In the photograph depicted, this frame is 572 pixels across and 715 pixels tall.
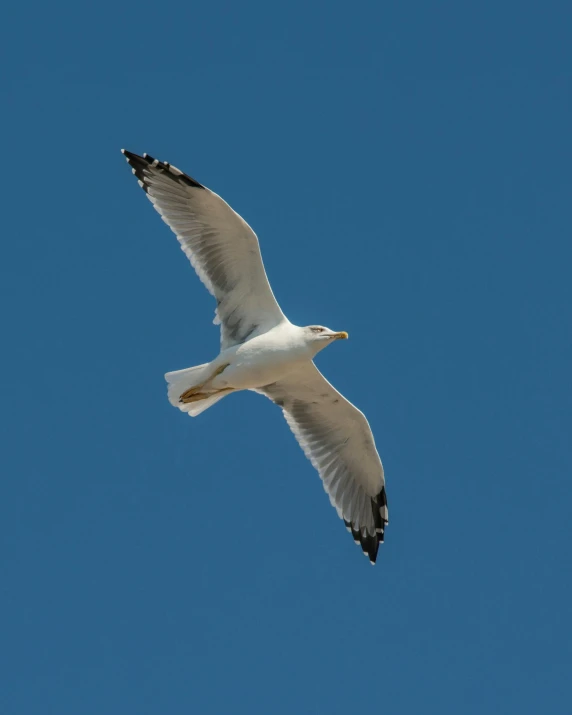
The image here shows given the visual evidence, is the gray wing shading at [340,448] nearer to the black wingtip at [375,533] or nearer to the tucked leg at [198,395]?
the black wingtip at [375,533]

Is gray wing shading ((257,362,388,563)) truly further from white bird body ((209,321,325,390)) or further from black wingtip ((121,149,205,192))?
black wingtip ((121,149,205,192))

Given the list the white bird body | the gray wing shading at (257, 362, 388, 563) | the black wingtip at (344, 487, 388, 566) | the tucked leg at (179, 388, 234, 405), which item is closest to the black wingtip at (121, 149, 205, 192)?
the white bird body

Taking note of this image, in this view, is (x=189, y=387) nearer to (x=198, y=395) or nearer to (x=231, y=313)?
(x=198, y=395)

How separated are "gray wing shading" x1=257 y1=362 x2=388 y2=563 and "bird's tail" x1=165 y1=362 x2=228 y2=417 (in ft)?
2.85

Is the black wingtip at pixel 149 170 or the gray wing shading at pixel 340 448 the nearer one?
the black wingtip at pixel 149 170

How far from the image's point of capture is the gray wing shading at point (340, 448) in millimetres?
12633

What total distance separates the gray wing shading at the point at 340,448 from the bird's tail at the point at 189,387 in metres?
0.87

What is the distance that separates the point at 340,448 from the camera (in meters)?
13.0

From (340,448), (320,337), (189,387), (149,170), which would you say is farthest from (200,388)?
(149,170)

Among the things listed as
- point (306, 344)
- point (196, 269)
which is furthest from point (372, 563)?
point (196, 269)

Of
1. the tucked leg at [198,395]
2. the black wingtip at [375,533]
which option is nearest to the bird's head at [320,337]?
the tucked leg at [198,395]

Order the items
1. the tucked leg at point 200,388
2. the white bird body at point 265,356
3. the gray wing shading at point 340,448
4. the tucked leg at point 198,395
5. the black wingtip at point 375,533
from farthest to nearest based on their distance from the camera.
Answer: the black wingtip at point 375,533 → the gray wing shading at point 340,448 → the tucked leg at point 198,395 → the tucked leg at point 200,388 → the white bird body at point 265,356

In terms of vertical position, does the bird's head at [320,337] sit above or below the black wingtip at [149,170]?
below

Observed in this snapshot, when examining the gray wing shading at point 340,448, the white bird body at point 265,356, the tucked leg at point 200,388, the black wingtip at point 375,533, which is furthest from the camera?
the black wingtip at point 375,533
